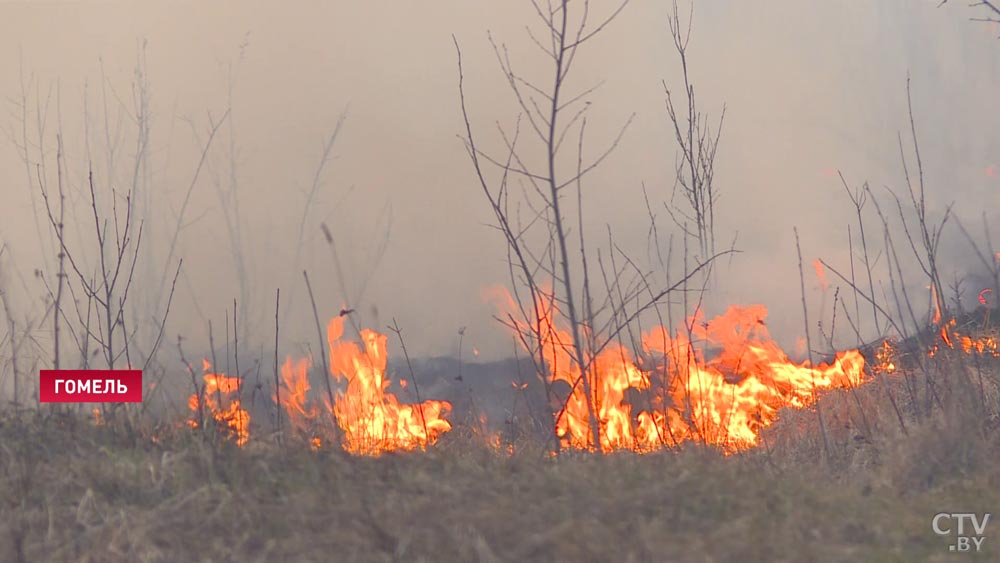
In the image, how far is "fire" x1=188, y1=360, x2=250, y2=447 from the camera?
440 centimetres

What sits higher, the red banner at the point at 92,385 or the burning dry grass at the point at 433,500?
the red banner at the point at 92,385

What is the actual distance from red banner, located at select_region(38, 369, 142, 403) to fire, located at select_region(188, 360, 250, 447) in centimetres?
61

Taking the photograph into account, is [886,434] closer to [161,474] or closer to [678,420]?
[678,420]

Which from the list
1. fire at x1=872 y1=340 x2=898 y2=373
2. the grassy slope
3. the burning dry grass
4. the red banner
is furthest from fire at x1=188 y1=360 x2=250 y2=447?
fire at x1=872 y1=340 x2=898 y2=373

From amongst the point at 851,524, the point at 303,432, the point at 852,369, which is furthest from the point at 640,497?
the point at 852,369

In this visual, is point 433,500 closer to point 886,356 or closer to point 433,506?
point 433,506

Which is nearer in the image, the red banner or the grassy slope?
the grassy slope

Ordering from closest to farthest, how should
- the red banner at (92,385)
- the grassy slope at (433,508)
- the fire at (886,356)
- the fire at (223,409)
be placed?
the grassy slope at (433,508), the fire at (223,409), the red banner at (92,385), the fire at (886,356)

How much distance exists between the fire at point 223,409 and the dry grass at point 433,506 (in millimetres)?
175

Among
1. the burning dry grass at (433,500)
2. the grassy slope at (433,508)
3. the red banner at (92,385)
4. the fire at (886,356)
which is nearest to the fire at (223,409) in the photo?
the burning dry grass at (433,500)

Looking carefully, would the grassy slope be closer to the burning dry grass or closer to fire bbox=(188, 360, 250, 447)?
the burning dry grass

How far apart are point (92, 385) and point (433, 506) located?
350 centimetres

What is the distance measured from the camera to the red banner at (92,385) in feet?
17.8

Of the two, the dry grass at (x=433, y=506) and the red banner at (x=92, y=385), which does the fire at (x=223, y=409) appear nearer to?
the dry grass at (x=433, y=506)
